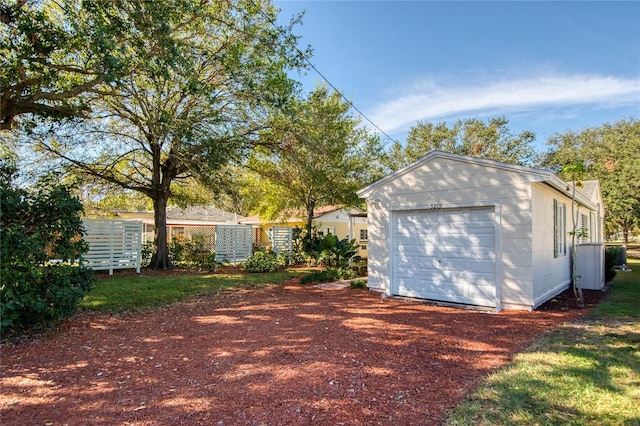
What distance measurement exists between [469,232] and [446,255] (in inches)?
28.2

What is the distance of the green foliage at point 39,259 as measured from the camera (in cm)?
475

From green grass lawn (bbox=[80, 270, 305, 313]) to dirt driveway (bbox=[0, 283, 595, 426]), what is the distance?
1.09 m

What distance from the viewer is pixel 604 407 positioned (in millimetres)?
3111

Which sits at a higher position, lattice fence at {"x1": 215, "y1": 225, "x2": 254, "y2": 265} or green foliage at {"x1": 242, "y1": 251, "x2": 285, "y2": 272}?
lattice fence at {"x1": 215, "y1": 225, "x2": 254, "y2": 265}

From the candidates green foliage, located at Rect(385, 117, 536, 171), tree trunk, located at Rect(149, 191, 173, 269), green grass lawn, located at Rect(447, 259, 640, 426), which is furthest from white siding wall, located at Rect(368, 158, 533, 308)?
green foliage, located at Rect(385, 117, 536, 171)

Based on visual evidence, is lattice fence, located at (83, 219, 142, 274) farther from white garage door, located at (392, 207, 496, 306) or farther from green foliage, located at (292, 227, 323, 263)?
white garage door, located at (392, 207, 496, 306)

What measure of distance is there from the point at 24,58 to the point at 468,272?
9.71m

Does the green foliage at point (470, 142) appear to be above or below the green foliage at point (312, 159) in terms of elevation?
above

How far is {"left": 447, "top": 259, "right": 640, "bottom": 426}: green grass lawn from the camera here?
2949mm

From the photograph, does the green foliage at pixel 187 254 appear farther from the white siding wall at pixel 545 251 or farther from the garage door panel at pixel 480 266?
the white siding wall at pixel 545 251

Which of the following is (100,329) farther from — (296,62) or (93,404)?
(296,62)

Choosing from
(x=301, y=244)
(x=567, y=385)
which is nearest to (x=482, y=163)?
(x=567, y=385)

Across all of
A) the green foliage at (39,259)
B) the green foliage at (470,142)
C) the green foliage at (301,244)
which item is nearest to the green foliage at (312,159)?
the green foliage at (301,244)

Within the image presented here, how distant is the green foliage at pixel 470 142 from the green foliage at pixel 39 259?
2059 cm
